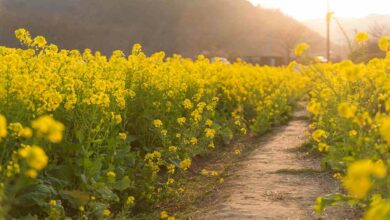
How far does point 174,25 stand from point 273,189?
191 feet

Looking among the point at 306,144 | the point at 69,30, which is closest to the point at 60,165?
the point at 306,144

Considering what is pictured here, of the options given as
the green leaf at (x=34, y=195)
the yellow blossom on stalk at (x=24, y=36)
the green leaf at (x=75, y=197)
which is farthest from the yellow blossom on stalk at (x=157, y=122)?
the green leaf at (x=34, y=195)

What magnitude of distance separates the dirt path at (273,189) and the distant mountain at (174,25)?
110 feet

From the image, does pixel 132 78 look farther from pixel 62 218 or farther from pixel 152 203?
pixel 62 218

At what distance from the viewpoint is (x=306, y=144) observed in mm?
7863

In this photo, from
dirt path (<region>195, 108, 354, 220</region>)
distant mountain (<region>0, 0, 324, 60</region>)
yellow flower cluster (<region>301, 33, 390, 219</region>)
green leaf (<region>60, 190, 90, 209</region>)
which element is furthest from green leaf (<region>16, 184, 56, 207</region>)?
distant mountain (<region>0, 0, 324, 60</region>)

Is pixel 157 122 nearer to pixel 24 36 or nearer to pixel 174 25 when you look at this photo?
pixel 24 36

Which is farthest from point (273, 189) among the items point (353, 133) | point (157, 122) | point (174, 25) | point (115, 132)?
point (174, 25)

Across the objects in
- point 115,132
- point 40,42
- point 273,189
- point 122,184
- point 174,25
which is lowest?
point 273,189

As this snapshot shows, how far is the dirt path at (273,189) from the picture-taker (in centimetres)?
456

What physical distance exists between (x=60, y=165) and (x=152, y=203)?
117 centimetres

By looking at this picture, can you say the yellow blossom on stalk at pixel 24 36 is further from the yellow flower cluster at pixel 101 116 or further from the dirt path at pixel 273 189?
the dirt path at pixel 273 189

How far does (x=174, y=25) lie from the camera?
62781mm

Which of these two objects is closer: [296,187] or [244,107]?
[296,187]
